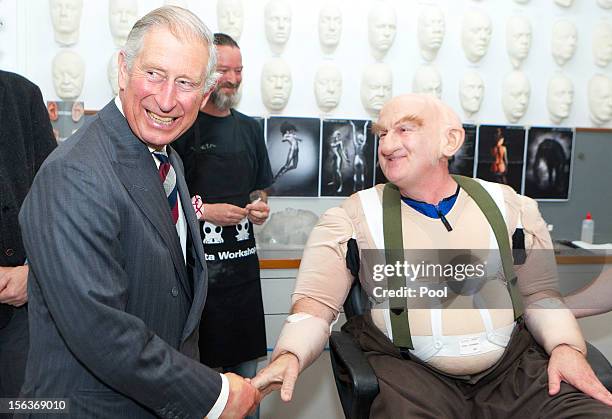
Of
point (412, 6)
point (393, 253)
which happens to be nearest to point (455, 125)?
point (393, 253)

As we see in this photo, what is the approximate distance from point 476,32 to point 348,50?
780 millimetres

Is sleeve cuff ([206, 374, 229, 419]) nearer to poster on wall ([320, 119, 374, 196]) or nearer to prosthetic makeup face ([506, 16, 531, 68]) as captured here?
poster on wall ([320, 119, 374, 196])

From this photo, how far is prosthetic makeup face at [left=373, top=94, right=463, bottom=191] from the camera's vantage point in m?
2.18

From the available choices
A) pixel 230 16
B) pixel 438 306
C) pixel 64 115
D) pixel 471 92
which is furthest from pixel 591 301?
pixel 64 115

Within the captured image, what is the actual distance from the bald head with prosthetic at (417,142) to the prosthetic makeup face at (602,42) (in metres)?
2.37

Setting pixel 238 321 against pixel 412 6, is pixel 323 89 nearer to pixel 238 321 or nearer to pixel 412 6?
pixel 412 6

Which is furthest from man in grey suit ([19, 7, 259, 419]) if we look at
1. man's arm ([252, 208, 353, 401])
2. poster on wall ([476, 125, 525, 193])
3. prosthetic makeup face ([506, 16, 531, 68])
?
prosthetic makeup face ([506, 16, 531, 68])

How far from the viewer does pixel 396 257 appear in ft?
6.97

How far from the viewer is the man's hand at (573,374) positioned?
1912 millimetres

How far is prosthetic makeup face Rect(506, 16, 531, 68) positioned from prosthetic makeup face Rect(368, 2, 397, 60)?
745 millimetres

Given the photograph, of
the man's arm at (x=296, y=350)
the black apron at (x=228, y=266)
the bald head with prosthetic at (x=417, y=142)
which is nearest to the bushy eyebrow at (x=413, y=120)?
the bald head with prosthetic at (x=417, y=142)

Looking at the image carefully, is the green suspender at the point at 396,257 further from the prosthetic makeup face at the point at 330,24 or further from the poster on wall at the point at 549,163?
the poster on wall at the point at 549,163

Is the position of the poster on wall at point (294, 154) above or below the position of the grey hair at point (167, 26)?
below

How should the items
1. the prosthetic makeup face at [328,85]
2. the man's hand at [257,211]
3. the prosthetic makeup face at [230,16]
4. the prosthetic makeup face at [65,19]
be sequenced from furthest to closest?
1. the prosthetic makeup face at [328,85]
2. the prosthetic makeup face at [230,16]
3. the prosthetic makeup face at [65,19]
4. the man's hand at [257,211]
